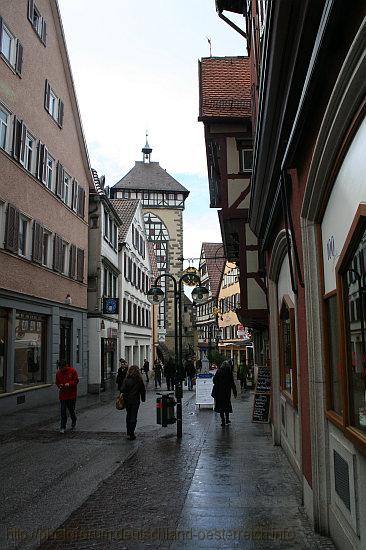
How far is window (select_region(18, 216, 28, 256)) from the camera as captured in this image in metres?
17.7

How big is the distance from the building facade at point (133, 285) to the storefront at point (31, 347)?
11.6 metres

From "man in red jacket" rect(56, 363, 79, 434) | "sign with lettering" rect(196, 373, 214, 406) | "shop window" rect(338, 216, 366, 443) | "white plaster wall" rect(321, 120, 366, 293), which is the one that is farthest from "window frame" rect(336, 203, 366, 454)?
"sign with lettering" rect(196, 373, 214, 406)

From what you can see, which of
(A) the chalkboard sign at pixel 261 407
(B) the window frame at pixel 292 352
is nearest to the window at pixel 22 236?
(A) the chalkboard sign at pixel 261 407

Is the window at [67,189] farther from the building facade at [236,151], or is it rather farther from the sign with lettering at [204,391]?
the sign with lettering at [204,391]

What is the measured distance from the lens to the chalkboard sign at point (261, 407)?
564 inches

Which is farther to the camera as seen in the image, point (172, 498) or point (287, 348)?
point (287, 348)

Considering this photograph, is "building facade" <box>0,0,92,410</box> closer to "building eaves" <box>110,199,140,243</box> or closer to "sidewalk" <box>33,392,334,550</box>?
"sidewalk" <box>33,392,334,550</box>

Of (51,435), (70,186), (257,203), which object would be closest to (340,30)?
(257,203)

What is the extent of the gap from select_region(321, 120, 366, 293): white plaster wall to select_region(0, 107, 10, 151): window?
512 inches

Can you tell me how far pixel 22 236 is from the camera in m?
18.0

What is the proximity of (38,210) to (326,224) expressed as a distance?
50.0 feet

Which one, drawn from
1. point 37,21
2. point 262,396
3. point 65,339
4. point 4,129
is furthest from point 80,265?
point 262,396

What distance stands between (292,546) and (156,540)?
1.33m

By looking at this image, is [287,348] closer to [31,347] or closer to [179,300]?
[179,300]
